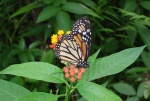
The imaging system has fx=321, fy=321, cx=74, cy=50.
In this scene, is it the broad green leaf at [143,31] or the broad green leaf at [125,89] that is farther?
the broad green leaf at [143,31]

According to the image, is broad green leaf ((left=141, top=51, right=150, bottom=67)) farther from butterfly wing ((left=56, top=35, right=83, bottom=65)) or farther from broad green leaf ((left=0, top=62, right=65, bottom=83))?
broad green leaf ((left=0, top=62, right=65, bottom=83))

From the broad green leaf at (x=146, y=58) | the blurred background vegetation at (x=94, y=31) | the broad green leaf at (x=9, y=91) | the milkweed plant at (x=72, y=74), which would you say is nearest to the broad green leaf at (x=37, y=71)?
the milkweed plant at (x=72, y=74)

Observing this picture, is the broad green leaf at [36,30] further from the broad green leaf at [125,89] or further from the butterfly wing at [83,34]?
the butterfly wing at [83,34]

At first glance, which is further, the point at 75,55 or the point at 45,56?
the point at 45,56

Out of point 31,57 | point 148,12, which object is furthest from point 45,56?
point 148,12

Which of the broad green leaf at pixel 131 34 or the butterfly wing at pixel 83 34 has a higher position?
the butterfly wing at pixel 83 34

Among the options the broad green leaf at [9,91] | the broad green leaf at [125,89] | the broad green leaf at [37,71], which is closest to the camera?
the broad green leaf at [37,71]

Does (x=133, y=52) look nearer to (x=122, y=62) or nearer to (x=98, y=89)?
(x=122, y=62)
